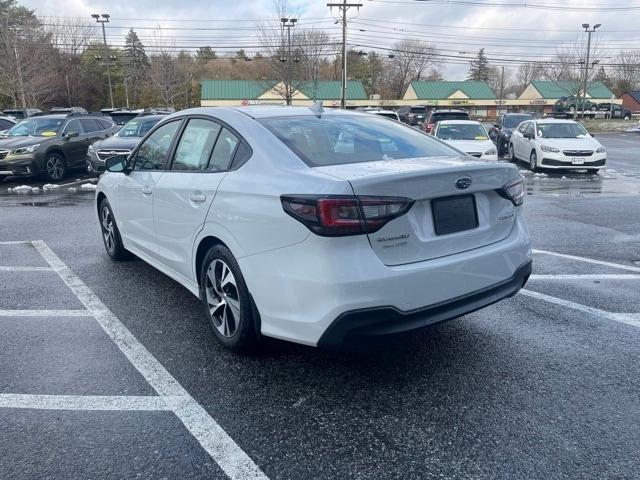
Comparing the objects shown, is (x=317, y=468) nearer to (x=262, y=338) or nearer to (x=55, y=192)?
(x=262, y=338)

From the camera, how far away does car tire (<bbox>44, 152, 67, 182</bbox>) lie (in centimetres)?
1403

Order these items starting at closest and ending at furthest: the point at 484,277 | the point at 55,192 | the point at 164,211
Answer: the point at 484,277 < the point at 164,211 < the point at 55,192

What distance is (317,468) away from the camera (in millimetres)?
2547

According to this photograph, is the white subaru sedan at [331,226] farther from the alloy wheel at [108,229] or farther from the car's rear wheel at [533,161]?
the car's rear wheel at [533,161]

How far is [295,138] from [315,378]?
1.57 meters

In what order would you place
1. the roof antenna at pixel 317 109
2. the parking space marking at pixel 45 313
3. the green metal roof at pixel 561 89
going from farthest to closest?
the green metal roof at pixel 561 89 → the parking space marking at pixel 45 313 → the roof antenna at pixel 317 109

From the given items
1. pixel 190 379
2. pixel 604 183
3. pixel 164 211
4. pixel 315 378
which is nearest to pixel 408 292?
pixel 315 378

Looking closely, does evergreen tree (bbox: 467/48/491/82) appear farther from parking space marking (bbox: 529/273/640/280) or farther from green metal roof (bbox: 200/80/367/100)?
parking space marking (bbox: 529/273/640/280)

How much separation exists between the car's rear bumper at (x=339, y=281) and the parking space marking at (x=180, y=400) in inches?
24.5

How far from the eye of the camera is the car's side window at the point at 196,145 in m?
4.03

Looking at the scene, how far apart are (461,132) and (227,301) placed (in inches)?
527

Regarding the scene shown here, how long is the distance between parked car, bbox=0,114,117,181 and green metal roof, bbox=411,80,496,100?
6754cm

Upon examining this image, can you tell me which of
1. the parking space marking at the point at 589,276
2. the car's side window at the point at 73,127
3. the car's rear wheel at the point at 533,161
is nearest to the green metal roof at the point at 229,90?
the car's side window at the point at 73,127

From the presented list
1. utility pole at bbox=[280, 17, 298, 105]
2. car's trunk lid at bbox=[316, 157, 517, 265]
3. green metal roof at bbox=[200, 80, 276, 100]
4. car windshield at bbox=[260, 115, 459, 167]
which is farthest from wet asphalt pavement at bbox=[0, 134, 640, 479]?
green metal roof at bbox=[200, 80, 276, 100]
